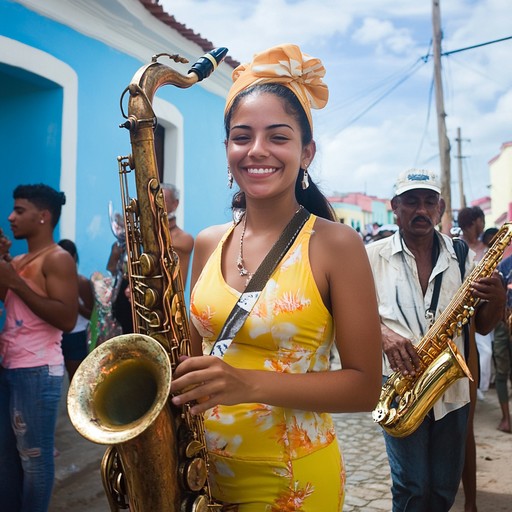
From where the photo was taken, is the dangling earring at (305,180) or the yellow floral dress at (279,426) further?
the dangling earring at (305,180)

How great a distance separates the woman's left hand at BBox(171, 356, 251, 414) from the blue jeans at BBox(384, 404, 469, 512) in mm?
2158

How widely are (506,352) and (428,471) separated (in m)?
4.04

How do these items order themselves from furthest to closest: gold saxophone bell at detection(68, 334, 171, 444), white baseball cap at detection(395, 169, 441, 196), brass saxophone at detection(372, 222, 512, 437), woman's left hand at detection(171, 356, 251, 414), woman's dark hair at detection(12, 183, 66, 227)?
1. woman's dark hair at detection(12, 183, 66, 227)
2. white baseball cap at detection(395, 169, 441, 196)
3. brass saxophone at detection(372, 222, 512, 437)
4. gold saxophone bell at detection(68, 334, 171, 444)
5. woman's left hand at detection(171, 356, 251, 414)

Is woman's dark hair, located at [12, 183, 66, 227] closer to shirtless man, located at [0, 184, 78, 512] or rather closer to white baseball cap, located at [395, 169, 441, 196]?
shirtless man, located at [0, 184, 78, 512]

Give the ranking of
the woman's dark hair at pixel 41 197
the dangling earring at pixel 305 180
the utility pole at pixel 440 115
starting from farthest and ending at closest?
the utility pole at pixel 440 115 < the woman's dark hair at pixel 41 197 < the dangling earring at pixel 305 180

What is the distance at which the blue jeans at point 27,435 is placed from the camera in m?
3.72

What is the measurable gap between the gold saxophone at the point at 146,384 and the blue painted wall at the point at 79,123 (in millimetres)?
4726

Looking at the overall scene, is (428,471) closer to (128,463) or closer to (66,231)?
(128,463)

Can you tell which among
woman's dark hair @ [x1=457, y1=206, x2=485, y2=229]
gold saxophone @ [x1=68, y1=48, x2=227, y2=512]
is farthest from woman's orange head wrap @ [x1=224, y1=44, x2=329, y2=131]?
woman's dark hair @ [x1=457, y1=206, x2=485, y2=229]

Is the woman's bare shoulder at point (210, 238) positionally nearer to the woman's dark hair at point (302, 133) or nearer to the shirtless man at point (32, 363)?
the woman's dark hair at point (302, 133)

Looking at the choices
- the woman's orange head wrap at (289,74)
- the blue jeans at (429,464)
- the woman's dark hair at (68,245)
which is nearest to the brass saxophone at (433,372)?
the blue jeans at (429,464)

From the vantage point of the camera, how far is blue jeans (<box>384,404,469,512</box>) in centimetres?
339

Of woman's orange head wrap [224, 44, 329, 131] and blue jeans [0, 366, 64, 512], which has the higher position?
woman's orange head wrap [224, 44, 329, 131]

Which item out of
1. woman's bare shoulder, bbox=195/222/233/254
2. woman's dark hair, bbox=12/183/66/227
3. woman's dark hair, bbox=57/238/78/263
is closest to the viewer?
woman's bare shoulder, bbox=195/222/233/254
